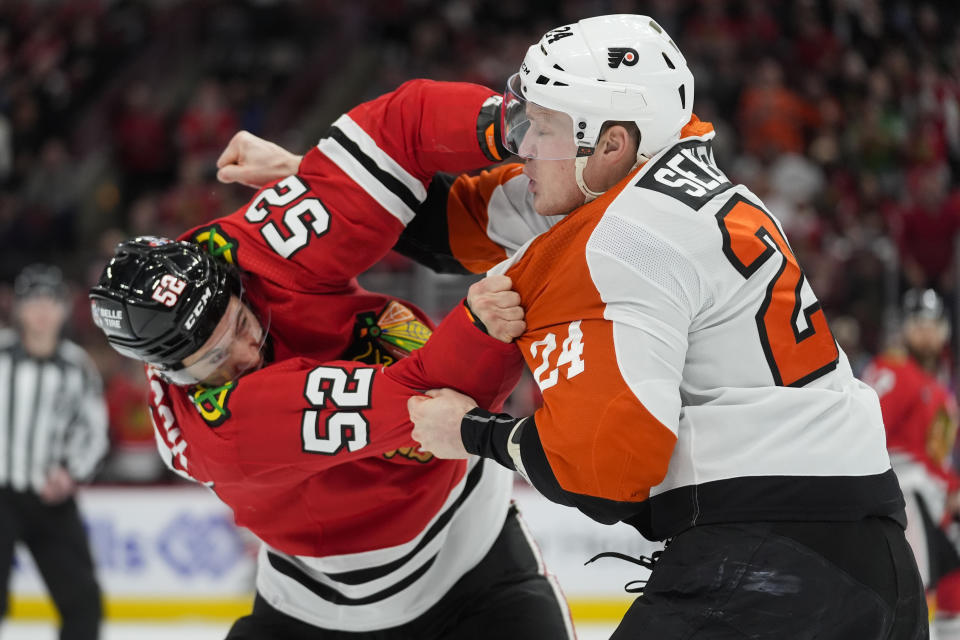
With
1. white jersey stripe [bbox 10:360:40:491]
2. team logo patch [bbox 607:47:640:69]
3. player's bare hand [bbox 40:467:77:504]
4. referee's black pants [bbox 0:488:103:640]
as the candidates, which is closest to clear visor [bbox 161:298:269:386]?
team logo patch [bbox 607:47:640:69]

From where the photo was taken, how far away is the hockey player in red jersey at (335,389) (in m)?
2.38

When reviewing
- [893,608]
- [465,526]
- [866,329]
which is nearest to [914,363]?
[866,329]

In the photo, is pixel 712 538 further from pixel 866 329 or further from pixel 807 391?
pixel 866 329

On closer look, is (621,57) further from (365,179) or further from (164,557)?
(164,557)

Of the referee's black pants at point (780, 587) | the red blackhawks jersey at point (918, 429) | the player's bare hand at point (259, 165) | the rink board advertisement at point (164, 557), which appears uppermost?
the player's bare hand at point (259, 165)

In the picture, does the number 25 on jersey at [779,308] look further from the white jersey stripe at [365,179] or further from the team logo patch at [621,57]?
the white jersey stripe at [365,179]

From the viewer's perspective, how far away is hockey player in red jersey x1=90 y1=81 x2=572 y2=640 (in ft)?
7.82

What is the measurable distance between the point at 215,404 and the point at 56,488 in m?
3.23

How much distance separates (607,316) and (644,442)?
22cm

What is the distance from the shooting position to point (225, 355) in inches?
100

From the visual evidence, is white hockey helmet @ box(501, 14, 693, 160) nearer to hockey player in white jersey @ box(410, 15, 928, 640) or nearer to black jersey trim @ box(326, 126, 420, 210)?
hockey player in white jersey @ box(410, 15, 928, 640)

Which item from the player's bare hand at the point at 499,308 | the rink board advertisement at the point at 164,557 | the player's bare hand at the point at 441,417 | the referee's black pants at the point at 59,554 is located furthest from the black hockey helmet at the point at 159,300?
the rink board advertisement at the point at 164,557

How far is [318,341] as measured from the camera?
268 cm

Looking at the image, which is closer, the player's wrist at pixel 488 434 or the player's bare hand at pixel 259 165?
the player's wrist at pixel 488 434
